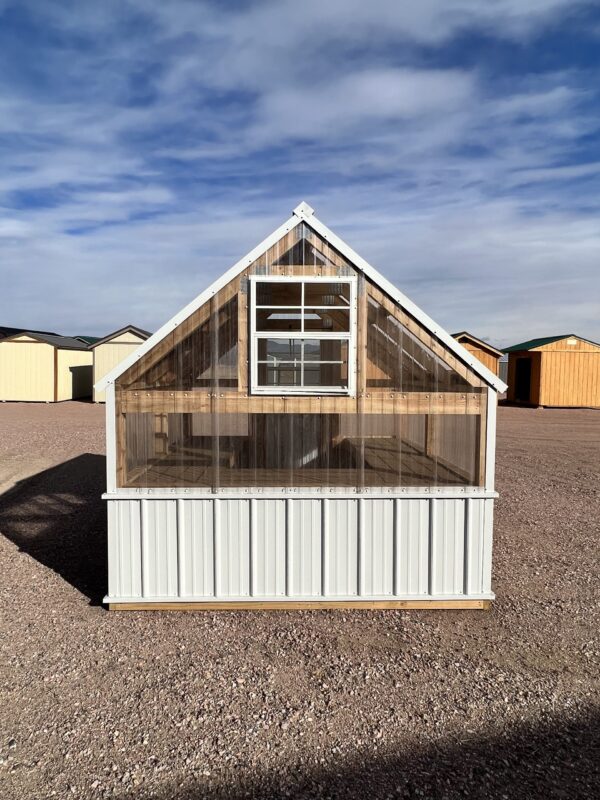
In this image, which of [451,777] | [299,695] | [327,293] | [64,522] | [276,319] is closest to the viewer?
[451,777]

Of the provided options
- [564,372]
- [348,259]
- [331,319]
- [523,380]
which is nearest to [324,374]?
[331,319]

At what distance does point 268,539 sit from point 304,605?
106cm

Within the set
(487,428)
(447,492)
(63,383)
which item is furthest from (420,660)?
(63,383)

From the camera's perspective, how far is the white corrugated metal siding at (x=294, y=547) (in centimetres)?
784

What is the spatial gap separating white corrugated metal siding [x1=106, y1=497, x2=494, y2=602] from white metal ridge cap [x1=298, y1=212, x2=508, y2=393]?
5.86 ft

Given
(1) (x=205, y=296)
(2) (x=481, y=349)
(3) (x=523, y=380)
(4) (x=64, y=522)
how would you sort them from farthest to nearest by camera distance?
(3) (x=523, y=380) → (2) (x=481, y=349) → (4) (x=64, y=522) → (1) (x=205, y=296)

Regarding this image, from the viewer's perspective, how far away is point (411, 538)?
312 inches

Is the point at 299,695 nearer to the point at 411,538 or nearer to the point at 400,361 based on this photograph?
the point at 411,538

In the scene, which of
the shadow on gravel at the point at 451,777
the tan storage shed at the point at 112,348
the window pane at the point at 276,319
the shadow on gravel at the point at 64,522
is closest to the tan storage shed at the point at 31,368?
the tan storage shed at the point at 112,348

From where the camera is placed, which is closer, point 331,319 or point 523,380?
point 331,319

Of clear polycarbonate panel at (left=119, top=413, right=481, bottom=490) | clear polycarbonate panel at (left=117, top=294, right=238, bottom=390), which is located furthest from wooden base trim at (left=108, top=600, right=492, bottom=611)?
clear polycarbonate panel at (left=117, top=294, right=238, bottom=390)

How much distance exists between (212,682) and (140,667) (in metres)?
0.90

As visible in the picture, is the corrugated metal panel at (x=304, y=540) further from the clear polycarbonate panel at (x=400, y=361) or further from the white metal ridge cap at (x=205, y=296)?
the white metal ridge cap at (x=205, y=296)

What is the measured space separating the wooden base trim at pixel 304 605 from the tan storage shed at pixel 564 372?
28036mm
